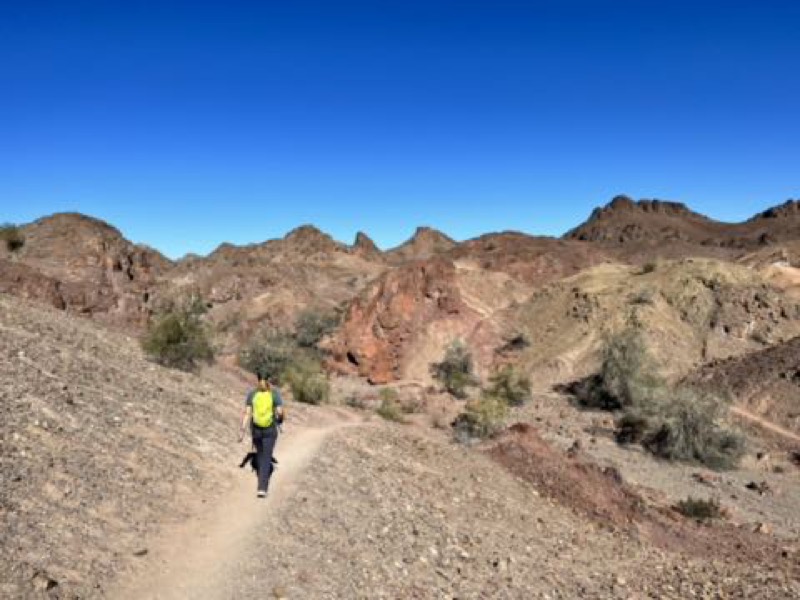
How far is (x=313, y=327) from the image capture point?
41625 mm

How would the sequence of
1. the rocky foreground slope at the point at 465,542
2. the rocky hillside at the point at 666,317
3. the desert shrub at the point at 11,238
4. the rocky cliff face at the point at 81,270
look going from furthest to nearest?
the rocky hillside at the point at 666,317 < the desert shrub at the point at 11,238 < the rocky cliff face at the point at 81,270 < the rocky foreground slope at the point at 465,542

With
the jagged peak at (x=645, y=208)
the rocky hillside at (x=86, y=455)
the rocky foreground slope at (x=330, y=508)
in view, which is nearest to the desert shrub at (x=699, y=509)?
the rocky foreground slope at (x=330, y=508)

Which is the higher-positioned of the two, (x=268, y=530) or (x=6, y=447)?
(x=6, y=447)

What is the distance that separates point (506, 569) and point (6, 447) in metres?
6.48

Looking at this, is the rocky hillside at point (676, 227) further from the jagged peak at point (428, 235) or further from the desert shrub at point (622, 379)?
the desert shrub at point (622, 379)

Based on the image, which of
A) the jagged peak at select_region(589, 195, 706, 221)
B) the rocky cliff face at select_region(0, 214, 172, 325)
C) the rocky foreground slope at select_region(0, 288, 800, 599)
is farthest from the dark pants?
the jagged peak at select_region(589, 195, 706, 221)

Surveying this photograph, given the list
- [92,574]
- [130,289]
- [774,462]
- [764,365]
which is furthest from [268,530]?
[764,365]

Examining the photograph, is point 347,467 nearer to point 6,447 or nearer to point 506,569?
point 506,569

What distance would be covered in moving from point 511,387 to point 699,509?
14958 millimetres

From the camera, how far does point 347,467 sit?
1260cm

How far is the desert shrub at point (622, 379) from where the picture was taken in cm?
2958

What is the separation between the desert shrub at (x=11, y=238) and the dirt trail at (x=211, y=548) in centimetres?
2837

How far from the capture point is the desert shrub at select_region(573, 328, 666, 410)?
2958cm

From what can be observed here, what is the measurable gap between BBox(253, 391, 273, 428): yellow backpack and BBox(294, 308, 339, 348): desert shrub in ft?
97.8
